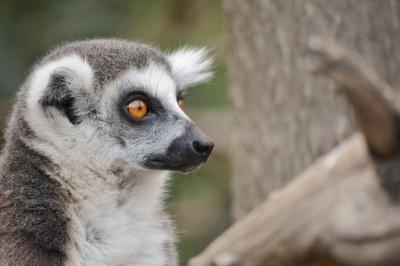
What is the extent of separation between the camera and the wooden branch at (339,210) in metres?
2.34

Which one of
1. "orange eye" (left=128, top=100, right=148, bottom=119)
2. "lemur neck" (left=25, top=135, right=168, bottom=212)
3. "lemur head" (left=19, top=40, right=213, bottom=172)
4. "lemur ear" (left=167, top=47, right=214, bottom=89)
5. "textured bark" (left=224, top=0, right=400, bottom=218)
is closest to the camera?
"lemur neck" (left=25, top=135, right=168, bottom=212)

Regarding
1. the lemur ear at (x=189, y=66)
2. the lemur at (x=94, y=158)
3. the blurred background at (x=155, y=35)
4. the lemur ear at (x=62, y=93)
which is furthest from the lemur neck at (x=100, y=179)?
the blurred background at (x=155, y=35)

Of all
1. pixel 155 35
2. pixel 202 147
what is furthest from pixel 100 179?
pixel 155 35

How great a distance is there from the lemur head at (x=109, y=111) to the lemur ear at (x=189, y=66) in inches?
12.8

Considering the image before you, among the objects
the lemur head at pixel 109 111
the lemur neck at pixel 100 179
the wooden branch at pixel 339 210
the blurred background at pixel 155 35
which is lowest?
the wooden branch at pixel 339 210

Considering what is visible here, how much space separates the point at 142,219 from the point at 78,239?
1.35 feet

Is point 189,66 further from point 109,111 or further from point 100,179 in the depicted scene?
point 100,179

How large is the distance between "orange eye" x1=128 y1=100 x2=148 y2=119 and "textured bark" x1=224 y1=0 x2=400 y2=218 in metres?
1.12

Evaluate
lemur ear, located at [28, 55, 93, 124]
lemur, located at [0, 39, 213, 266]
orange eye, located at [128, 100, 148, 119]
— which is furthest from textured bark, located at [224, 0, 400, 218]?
lemur ear, located at [28, 55, 93, 124]

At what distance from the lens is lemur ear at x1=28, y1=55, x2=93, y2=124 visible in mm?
4105

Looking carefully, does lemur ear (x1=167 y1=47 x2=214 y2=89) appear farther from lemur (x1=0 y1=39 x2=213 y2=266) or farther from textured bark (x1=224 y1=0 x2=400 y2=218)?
textured bark (x1=224 y1=0 x2=400 y2=218)

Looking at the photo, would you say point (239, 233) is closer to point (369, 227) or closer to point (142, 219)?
point (369, 227)

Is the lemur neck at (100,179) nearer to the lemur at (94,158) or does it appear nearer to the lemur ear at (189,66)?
the lemur at (94,158)

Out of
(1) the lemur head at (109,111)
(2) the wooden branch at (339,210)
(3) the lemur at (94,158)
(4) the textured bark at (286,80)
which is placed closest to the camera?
(2) the wooden branch at (339,210)
